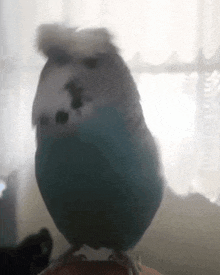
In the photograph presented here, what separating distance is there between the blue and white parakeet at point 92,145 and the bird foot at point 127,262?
0.02 metres

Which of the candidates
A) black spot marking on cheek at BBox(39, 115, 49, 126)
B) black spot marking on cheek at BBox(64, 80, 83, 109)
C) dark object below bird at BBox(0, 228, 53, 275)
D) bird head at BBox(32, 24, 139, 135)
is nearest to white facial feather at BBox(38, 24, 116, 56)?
bird head at BBox(32, 24, 139, 135)

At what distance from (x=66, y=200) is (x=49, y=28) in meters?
0.58

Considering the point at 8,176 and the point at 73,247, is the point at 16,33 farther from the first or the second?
the point at 73,247

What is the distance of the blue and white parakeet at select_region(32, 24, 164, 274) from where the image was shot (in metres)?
0.88

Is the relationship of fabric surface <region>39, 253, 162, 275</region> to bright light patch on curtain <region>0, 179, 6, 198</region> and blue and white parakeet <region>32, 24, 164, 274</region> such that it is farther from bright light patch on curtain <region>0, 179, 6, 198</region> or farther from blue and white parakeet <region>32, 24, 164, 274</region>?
bright light patch on curtain <region>0, 179, 6, 198</region>

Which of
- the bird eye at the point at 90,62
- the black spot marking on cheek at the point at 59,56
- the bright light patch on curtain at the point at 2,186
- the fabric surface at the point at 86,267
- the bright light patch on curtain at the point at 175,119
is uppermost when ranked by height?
the black spot marking on cheek at the point at 59,56

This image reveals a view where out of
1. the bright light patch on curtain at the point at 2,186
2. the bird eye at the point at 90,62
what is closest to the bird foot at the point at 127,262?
the bright light patch on curtain at the point at 2,186

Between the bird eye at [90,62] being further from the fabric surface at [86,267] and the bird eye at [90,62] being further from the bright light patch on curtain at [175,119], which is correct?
the fabric surface at [86,267]

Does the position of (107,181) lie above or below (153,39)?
below

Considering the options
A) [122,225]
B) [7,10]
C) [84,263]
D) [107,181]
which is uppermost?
[7,10]

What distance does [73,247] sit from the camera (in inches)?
35.3

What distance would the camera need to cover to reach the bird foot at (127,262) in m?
0.88

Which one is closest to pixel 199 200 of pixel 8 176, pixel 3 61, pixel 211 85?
pixel 211 85

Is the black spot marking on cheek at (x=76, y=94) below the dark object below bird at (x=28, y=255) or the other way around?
the other way around
